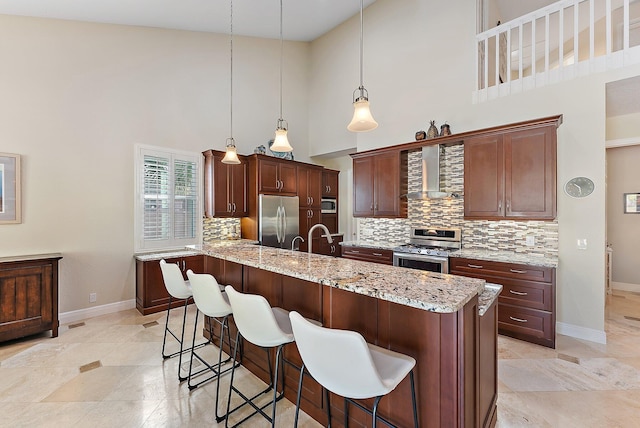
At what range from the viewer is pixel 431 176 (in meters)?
4.07

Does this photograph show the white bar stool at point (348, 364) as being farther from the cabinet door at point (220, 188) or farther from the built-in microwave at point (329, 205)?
the built-in microwave at point (329, 205)

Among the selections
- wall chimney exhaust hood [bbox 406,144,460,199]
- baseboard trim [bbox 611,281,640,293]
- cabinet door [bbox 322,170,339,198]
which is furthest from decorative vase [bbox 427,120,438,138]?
baseboard trim [bbox 611,281,640,293]

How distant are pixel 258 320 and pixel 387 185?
11.1 ft

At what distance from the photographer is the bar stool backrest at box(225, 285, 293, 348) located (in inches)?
62.3

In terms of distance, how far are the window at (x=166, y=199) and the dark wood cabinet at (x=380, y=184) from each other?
2.70m

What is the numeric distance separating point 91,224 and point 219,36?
3.66 metres

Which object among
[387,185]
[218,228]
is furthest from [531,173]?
[218,228]

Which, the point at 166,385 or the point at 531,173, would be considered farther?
the point at 531,173

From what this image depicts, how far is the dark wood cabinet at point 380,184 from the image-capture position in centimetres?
438

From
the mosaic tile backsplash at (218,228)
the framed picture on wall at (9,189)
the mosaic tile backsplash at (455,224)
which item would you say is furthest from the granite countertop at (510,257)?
the framed picture on wall at (9,189)

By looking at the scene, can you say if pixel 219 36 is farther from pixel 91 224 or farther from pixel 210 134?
pixel 91 224

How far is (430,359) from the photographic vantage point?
1.38m

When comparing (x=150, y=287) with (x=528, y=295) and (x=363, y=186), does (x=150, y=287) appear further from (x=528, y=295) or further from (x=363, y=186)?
(x=528, y=295)

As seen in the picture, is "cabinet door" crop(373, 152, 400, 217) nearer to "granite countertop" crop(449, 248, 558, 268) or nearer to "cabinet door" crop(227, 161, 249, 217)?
"granite countertop" crop(449, 248, 558, 268)
